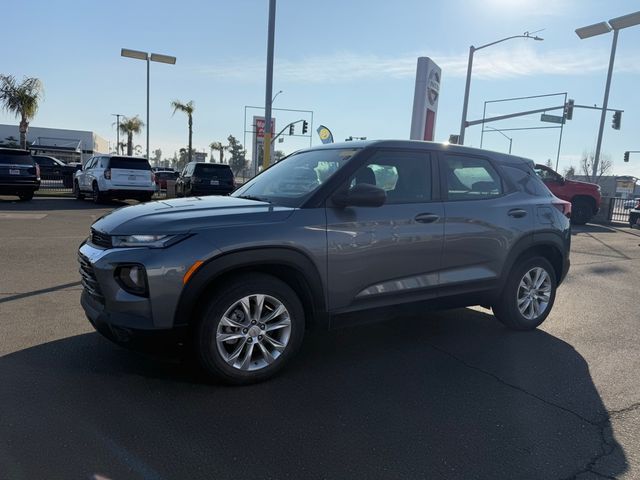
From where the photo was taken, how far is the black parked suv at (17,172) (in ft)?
53.3

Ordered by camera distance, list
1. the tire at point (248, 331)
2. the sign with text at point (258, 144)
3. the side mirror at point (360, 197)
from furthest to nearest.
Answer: the sign with text at point (258, 144) < the side mirror at point (360, 197) < the tire at point (248, 331)

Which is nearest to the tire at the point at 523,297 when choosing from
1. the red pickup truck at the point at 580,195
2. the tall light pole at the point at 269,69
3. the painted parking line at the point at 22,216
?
the tall light pole at the point at 269,69

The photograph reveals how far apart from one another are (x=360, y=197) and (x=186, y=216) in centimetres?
127

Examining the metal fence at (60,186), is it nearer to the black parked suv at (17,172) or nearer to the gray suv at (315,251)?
the black parked suv at (17,172)

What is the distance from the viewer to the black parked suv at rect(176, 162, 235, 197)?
18.7m

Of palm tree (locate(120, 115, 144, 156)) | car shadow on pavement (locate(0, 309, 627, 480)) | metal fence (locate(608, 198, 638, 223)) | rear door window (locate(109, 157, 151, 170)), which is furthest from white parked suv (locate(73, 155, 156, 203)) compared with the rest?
palm tree (locate(120, 115, 144, 156))

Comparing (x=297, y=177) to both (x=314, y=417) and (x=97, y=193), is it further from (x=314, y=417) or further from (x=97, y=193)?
(x=97, y=193)

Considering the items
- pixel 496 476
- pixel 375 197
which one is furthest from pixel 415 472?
pixel 375 197

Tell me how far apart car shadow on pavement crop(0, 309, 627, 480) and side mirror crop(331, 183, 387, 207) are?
1337 millimetres

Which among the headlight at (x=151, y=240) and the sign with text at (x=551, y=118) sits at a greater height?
the sign with text at (x=551, y=118)

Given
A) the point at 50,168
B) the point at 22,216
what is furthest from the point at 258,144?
the point at 22,216

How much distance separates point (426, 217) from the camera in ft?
13.7

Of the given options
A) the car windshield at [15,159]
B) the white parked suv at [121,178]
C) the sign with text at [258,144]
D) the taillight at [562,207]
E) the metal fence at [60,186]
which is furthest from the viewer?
the sign with text at [258,144]

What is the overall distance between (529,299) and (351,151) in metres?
2.52
